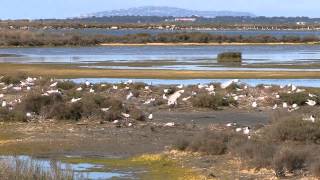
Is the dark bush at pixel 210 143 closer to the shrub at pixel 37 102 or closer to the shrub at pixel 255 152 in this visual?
the shrub at pixel 255 152

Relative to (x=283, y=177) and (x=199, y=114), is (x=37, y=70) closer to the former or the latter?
(x=199, y=114)

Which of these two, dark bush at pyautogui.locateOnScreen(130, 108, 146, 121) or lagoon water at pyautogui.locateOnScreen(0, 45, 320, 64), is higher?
dark bush at pyautogui.locateOnScreen(130, 108, 146, 121)

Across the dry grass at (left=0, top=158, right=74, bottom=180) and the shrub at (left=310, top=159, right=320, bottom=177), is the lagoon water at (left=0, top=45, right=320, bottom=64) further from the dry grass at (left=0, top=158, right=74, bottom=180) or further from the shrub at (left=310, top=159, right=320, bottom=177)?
the dry grass at (left=0, top=158, right=74, bottom=180)

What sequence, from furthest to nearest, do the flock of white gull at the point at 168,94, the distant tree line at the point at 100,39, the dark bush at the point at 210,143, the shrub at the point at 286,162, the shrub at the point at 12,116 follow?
the distant tree line at the point at 100,39
the flock of white gull at the point at 168,94
the shrub at the point at 12,116
the dark bush at the point at 210,143
the shrub at the point at 286,162

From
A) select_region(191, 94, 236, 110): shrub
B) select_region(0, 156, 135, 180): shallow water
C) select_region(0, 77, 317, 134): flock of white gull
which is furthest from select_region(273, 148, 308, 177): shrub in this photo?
select_region(191, 94, 236, 110): shrub

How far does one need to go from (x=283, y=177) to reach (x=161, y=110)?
1450cm

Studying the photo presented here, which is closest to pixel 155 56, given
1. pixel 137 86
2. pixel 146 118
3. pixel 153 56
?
pixel 153 56

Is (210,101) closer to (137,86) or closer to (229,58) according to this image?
(137,86)

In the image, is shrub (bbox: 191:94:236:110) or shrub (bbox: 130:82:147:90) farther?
shrub (bbox: 130:82:147:90)

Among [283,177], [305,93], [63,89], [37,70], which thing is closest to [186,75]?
[37,70]

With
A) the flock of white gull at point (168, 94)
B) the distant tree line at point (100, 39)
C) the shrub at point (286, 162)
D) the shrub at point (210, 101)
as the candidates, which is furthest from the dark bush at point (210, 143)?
the distant tree line at point (100, 39)

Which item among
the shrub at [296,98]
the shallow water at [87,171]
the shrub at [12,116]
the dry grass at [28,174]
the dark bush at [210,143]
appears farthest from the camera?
the shrub at [296,98]

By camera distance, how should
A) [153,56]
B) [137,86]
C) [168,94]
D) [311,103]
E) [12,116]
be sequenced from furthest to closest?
[153,56], [137,86], [168,94], [311,103], [12,116]

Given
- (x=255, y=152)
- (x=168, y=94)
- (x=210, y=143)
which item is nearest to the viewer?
(x=255, y=152)
